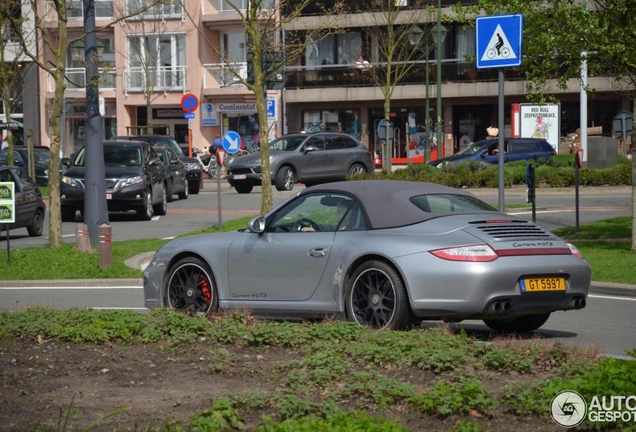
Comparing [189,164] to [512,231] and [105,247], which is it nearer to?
[105,247]

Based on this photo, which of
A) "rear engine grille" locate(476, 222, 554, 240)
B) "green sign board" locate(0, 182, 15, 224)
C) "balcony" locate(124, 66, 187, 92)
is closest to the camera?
"rear engine grille" locate(476, 222, 554, 240)

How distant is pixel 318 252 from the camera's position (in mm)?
10180

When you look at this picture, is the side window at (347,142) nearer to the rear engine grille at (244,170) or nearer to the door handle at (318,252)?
the rear engine grille at (244,170)

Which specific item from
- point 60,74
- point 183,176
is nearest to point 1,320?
point 60,74

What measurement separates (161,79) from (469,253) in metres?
50.9

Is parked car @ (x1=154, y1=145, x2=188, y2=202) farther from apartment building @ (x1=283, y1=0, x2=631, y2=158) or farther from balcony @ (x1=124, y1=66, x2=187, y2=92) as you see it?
balcony @ (x1=124, y1=66, x2=187, y2=92)

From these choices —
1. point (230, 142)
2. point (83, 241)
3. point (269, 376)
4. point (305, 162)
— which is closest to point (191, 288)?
point (269, 376)

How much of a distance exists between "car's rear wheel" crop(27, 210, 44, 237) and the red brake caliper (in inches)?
594

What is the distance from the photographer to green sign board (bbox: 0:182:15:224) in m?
18.4

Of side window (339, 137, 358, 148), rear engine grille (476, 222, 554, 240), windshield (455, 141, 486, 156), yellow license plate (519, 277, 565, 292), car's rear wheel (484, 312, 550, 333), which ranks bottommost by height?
car's rear wheel (484, 312, 550, 333)

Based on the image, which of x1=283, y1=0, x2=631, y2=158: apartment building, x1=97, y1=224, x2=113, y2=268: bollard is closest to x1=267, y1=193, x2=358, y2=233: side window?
x1=97, y1=224, x2=113, y2=268: bollard

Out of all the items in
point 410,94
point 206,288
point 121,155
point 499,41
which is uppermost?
point 410,94

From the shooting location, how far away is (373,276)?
9.71 m

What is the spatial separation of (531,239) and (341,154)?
2716 cm
